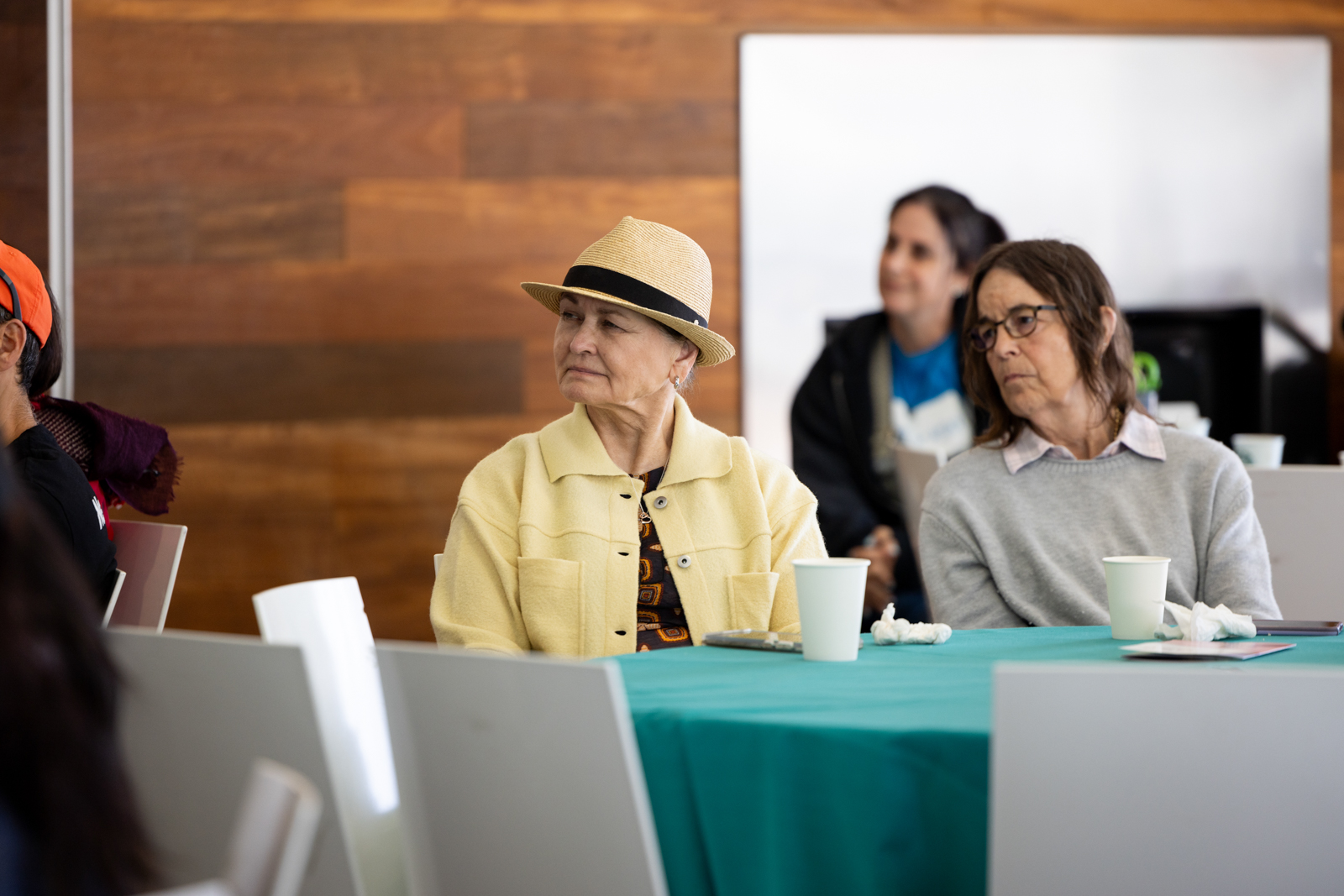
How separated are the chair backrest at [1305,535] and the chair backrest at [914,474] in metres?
0.76

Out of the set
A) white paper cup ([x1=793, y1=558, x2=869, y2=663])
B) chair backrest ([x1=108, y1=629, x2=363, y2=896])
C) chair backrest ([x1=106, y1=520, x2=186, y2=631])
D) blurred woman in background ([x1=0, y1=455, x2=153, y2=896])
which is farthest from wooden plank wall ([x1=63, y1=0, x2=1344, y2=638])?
blurred woman in background ([x1=0, y1=455, x2=153, y2=896])

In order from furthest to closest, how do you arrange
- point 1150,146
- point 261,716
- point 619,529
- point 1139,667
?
point 1150,146 < point 619,529 < point 261,716 < point 1139,667

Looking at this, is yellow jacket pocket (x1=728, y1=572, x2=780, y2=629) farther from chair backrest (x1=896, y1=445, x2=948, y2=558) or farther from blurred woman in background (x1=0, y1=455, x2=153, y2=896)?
blurred woman in background (x1=0, y1=455, x2=153, y2=896)

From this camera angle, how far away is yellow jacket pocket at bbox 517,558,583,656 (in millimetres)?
2105

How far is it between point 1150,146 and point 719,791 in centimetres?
431

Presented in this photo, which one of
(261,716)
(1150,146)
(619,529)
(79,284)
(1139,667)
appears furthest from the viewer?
→ (1150,146)

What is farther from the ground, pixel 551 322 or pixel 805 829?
pixel 551 322

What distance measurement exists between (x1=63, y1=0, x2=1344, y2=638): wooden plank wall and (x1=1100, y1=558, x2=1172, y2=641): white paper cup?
3.15m

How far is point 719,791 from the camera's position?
130 cm

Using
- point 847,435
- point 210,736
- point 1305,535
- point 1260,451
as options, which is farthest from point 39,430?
point 1260,451

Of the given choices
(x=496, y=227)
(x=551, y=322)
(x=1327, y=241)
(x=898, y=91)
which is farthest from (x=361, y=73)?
(x=1327, y=241)

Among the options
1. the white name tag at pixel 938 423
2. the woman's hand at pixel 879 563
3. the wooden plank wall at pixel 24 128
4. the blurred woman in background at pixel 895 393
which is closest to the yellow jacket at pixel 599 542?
the woman's hand at pixel 879 563

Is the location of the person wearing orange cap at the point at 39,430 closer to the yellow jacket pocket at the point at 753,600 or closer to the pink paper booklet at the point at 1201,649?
the yellow jacket pocket at the point at 753,600

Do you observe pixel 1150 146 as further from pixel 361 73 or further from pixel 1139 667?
pixel 1139 667
